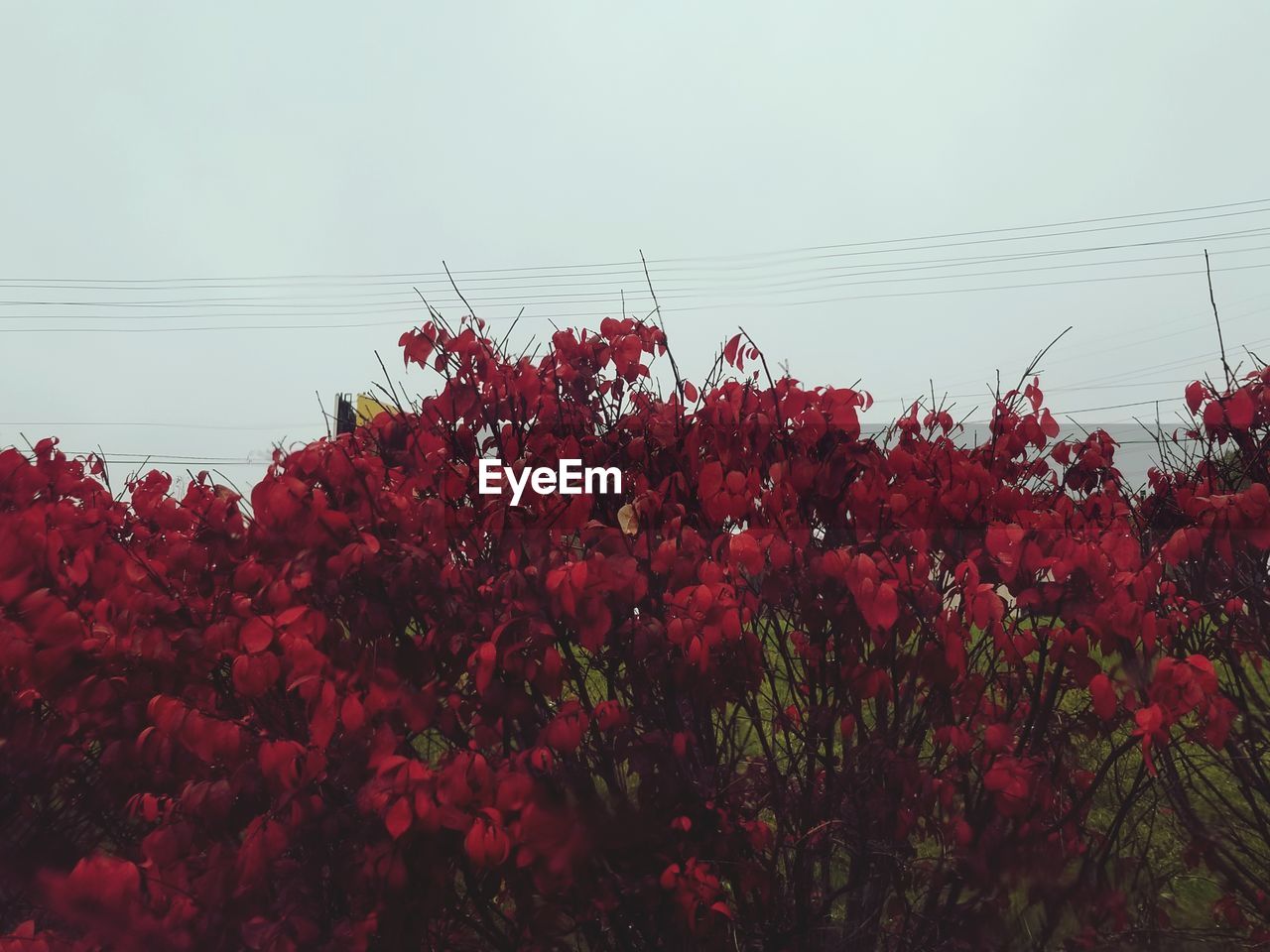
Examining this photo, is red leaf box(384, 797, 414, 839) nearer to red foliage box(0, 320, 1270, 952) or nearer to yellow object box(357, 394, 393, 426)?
red foliage box(0, 320, 1270, 952)

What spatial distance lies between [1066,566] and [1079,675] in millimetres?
394

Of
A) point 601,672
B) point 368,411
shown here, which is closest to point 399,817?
point 601,672

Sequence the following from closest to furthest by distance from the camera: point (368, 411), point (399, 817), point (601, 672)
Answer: point (399, 817)
point (601, 672)
point (368, 411)

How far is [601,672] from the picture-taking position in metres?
2.96

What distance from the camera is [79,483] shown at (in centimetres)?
371

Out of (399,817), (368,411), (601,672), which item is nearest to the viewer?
(399,817)

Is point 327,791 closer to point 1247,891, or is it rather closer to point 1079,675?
point 1079,675

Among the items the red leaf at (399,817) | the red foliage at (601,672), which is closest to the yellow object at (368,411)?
the red foliage at (601,672)

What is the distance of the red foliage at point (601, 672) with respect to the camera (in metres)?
2.58

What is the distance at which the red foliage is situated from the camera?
2.58m

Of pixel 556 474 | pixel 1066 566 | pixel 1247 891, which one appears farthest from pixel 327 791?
pixel 1247 891

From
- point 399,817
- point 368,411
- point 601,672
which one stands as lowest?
point 399,817

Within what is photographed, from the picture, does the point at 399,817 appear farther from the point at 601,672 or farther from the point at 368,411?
the point at 368,411

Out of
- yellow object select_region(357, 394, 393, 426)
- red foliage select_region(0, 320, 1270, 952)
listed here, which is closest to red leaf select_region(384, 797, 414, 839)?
red foliage select_region(0, 320, 1270, 952)
